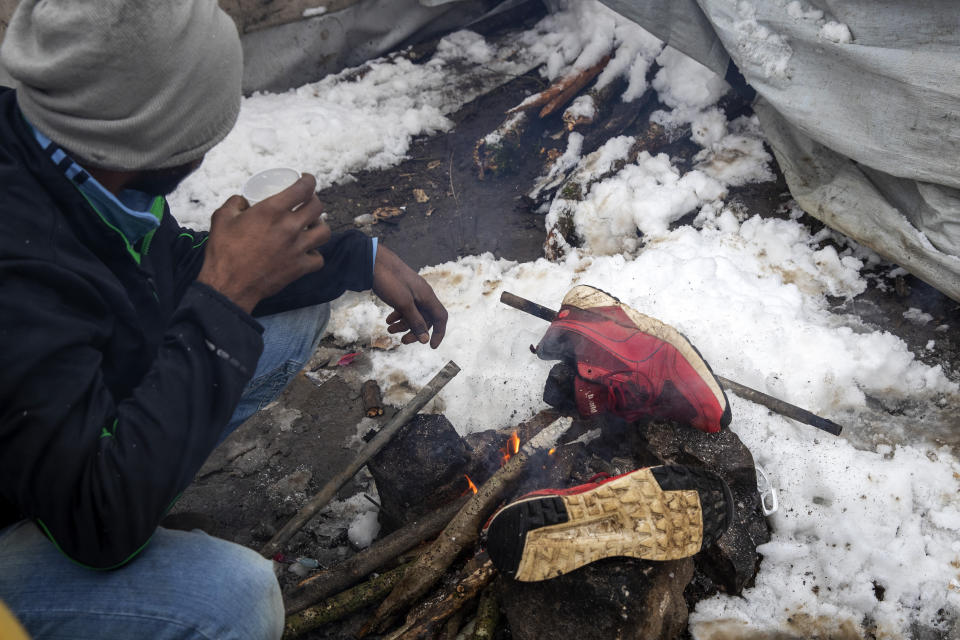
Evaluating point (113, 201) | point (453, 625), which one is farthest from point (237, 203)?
point (453, 625)

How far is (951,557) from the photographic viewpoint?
251 cm

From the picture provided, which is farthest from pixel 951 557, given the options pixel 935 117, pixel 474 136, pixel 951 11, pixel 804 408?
pixel 474 136

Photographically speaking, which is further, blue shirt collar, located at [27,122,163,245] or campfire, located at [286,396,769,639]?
campfire, located at [286,396,769,639]

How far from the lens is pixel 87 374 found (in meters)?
1.47

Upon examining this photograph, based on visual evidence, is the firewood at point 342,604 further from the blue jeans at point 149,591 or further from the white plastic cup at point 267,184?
the white plastic cup at point 267,184

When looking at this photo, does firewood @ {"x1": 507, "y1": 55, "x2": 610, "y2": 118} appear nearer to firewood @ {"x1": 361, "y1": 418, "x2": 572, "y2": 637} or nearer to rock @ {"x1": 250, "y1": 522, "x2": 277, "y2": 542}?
firewood @ {"x1": 361, "y1": 418, "x2": 572, "y2": 637}

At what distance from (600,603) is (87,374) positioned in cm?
174

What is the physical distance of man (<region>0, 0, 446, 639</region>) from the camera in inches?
56.4

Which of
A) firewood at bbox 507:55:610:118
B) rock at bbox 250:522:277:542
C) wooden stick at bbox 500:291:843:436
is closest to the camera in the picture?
wooden stick at bbox 500:291:843:436

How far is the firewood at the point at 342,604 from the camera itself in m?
2.40

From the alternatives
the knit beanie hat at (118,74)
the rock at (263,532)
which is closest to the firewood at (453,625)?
the rock at (263,532)

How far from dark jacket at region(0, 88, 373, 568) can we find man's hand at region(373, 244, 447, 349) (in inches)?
37.3

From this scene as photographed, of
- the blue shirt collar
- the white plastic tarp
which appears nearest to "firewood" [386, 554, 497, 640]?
the blue shirt collar

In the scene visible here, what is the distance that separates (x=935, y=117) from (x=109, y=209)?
138 inches
